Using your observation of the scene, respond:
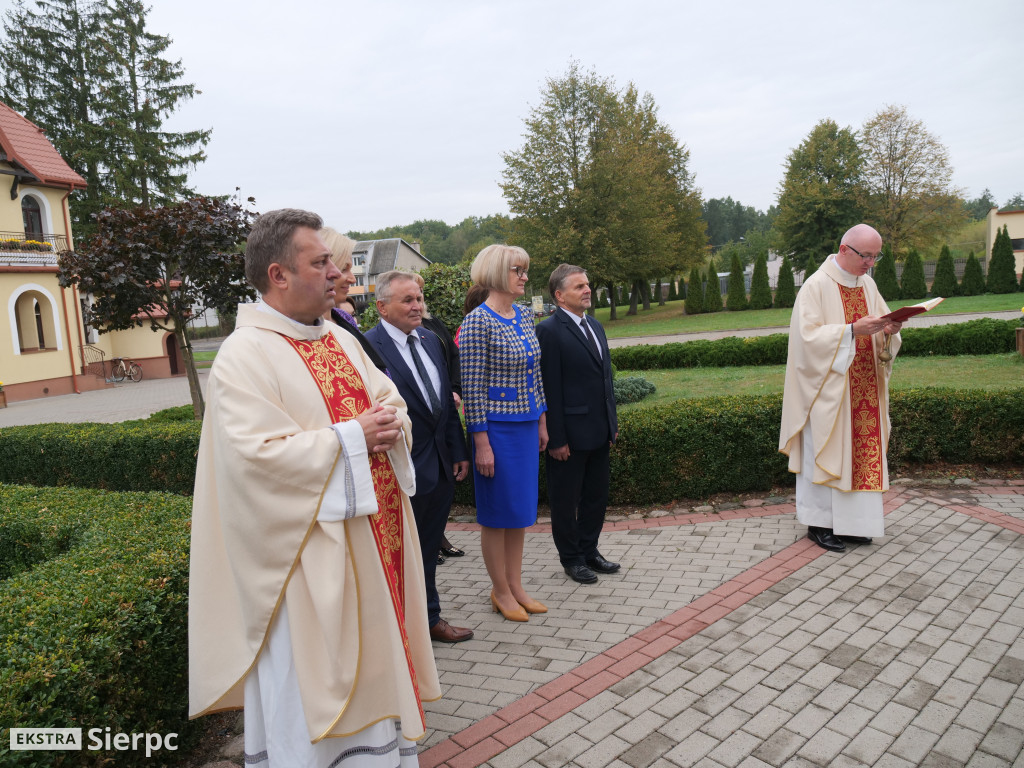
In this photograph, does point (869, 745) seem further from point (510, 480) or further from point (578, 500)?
point (578, 500)

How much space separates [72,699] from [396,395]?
157 cm

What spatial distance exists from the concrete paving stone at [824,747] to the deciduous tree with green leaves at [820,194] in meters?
41.1

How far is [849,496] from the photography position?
4965mm

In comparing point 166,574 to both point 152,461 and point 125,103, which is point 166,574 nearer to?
point 152,461

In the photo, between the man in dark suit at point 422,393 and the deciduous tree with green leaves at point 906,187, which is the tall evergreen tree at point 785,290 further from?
the man in dark suit at point 422,393

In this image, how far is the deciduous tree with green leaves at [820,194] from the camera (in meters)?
40.9

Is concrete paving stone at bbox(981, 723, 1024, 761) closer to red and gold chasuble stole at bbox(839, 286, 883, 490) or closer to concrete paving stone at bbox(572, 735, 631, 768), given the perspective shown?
concrete paving stone at bbox(572, 735, 631, 768)

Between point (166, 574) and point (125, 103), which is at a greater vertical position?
point (125, 103)

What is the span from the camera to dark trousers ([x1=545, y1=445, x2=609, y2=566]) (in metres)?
4.62

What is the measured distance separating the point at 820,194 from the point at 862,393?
4066 cm

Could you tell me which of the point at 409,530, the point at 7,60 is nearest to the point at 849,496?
the point at 409,530

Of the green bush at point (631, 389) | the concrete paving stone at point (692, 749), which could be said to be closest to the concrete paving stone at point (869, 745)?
the concrete paving stone at point (692, 749)

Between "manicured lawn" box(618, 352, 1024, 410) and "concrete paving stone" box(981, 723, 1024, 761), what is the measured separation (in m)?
6.64

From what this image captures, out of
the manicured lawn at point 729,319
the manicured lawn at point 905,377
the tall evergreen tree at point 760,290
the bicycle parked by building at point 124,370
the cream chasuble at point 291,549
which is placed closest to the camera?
the cream chasuble at point 291,549
